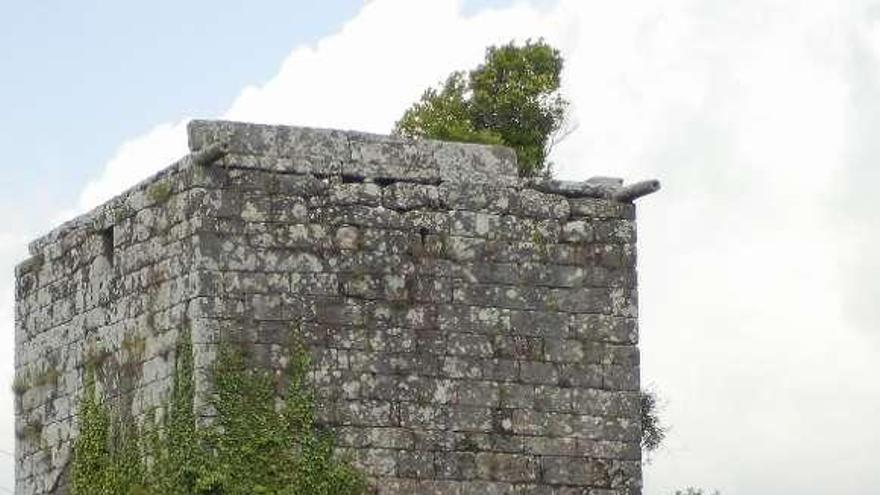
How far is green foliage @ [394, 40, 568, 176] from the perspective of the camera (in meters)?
33.1

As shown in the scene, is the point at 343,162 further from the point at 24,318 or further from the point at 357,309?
the point at 24,318

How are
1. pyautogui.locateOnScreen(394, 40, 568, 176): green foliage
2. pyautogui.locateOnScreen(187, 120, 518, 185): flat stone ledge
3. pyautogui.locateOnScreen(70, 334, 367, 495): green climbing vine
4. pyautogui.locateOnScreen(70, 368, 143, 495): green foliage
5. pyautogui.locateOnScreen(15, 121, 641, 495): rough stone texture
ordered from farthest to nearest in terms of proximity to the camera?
pyautogui.locateOnScreen(394, 40, 568, 176): green foliage < pyautogui.locateOnScreen(70, 368, 143, 495): green foliage < pyautogui.locateOnScreen(187, 120, 518, 185): flat stone ledge < pyautogui.locateOnScreen(15, 121, 641, 495): rough stone texture < pyautogui.locateOnScreen(70, 334, 367, 495): green climbing vine

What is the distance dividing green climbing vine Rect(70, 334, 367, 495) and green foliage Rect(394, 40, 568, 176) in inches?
557

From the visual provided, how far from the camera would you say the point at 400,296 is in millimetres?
19344

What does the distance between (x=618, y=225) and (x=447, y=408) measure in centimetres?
215

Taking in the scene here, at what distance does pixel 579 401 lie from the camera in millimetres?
19906

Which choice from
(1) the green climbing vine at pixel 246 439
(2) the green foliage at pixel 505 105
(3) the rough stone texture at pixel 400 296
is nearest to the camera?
(1) the green climbing vine at pixel 246 439

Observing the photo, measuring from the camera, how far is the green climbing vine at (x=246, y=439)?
1866cm

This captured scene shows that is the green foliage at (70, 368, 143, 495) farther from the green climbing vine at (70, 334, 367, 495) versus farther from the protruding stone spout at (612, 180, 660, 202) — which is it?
the protruding stone spout at (612, 180, 660, 202)

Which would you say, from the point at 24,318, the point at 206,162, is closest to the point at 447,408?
the point at 206,162

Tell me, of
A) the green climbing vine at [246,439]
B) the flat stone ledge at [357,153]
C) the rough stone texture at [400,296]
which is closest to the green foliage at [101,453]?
the rough stone texture at [400,296]

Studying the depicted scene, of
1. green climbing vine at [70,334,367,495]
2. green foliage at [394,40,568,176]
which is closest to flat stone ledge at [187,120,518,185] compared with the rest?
green climbing vine at [70,334,367,495]

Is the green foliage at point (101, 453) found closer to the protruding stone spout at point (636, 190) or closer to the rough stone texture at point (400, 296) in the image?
the rough stone texture at point (400, 296)

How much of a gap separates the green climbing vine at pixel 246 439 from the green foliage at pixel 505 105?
14.1 metres
